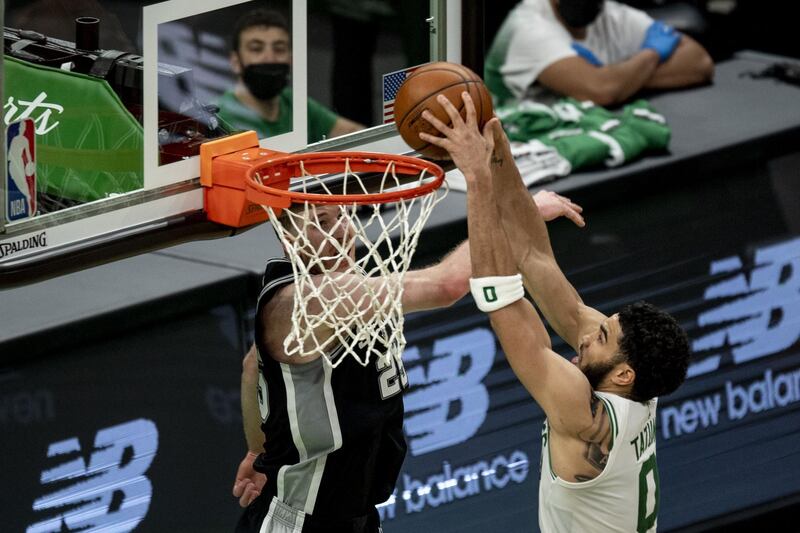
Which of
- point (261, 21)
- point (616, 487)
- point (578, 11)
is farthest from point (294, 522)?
point (578, 11)

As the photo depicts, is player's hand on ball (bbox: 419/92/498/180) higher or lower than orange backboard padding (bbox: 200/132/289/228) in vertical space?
higher

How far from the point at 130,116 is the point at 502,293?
3.95ft

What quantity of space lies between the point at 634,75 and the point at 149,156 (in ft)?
12.0

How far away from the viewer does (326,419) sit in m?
4.86

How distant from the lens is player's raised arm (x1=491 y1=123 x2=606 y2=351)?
16.4 ft

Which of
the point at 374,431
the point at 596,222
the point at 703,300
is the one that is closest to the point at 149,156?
the point at 374,431

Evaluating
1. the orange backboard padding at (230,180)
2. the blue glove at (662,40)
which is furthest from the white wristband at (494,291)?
the blue glove at (662,40)

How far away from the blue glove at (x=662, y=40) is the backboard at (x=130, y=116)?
283 centimetres

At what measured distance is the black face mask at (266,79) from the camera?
5.27 m

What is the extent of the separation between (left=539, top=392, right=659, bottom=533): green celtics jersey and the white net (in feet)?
2.06

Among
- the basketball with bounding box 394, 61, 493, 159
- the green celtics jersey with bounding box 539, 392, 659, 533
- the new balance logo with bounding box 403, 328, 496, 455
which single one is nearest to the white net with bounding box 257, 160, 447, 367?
the basketball with bounding box 394, 61, 493, 159

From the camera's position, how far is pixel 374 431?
4.92 metres

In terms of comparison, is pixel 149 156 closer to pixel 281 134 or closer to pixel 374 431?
pixel 281 134

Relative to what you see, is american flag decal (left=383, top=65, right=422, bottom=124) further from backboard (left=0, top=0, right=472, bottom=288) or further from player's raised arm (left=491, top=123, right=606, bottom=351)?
player's raised arm (left=491, top=123, right=606, bottom=351)
